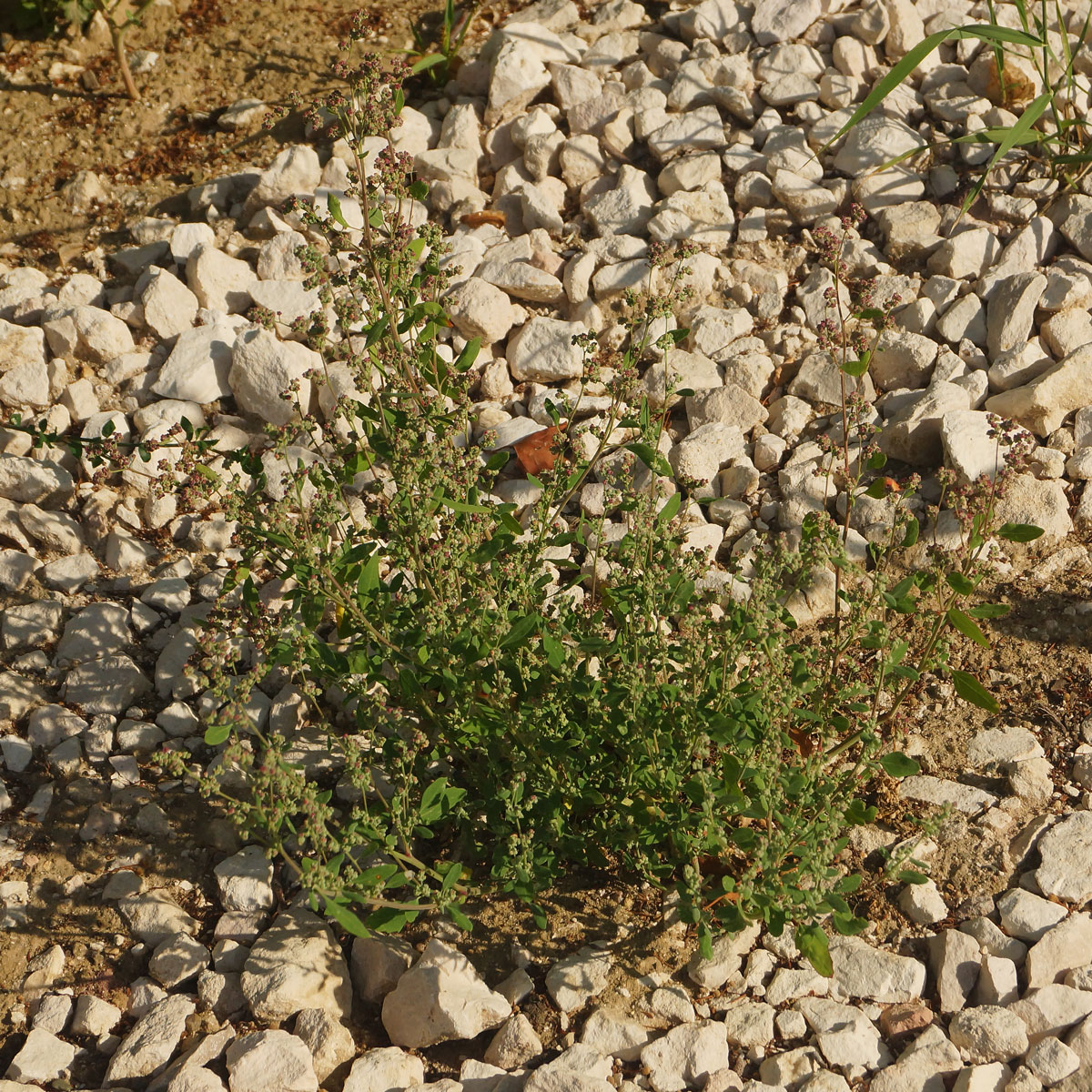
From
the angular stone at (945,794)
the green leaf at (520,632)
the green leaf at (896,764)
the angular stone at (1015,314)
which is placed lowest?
the angular stone at (945,794)

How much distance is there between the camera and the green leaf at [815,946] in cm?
281

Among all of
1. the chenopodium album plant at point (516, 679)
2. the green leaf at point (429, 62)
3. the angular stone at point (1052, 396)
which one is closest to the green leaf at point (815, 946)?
the chenopodium album plant at point (516, 679)

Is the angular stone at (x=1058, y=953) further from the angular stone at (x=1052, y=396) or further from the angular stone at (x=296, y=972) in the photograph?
the angular stone at (x=1052, y=396)

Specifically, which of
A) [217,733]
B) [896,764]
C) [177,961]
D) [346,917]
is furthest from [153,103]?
[896,764]

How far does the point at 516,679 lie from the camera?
3.18 meters

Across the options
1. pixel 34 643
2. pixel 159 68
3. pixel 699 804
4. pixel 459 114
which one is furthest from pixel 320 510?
pixel 159 68

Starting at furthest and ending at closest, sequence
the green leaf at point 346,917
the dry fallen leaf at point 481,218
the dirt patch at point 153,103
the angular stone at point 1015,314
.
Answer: the dirt patch at point 153,103 < the dry fallen leaf at point 481,218 < the angular stone at point 1015,314 < the green leaf at point 346,917

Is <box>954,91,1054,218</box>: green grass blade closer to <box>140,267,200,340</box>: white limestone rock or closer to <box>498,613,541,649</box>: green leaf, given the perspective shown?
<box>498,613,541,649</box>: green leaf

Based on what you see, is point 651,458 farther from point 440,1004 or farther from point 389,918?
point 440,1004

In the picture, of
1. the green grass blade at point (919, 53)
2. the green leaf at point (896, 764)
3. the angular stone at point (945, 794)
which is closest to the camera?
the green leaf at point (896, 764)

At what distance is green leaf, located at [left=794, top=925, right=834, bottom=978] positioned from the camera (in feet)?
9.23

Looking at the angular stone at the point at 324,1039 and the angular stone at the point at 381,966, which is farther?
the angular stone at the point at 381,966

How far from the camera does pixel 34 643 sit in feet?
13.2

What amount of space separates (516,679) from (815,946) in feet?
3.21
